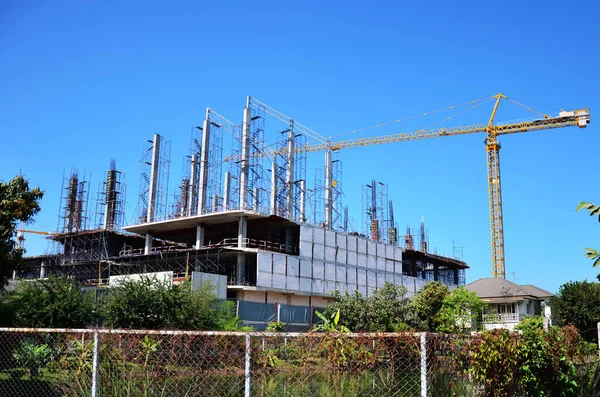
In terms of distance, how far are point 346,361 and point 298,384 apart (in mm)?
749

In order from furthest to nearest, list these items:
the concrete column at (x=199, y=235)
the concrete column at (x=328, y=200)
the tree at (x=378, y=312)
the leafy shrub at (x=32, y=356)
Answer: the concrete column at (x=328, y=200) → the concrete column at (x=199, y=235) → the tree at (x=378, y=312) → the leafy shrub at (x=32, y=356)

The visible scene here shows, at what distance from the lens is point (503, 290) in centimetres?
5716

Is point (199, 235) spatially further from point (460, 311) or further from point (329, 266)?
point (460, 311)

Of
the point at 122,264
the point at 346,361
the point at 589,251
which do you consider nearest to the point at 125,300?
the point at 346,361

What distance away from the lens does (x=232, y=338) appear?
8.31m

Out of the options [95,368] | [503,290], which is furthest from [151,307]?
[503,290]

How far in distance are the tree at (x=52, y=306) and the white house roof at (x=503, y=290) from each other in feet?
136

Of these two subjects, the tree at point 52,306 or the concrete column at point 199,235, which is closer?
the tree at point 52,306

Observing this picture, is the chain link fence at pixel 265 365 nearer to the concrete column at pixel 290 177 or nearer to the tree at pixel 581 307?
the tree at pixel 581 307

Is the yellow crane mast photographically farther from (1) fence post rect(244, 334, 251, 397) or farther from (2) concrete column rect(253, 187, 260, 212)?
(1) fence post rect(244, 334, 251, 397)

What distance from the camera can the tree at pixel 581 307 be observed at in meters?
45.0

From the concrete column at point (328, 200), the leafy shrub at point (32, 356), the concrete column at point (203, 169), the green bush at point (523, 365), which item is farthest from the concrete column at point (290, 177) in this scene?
the green bush at point (523, 365)

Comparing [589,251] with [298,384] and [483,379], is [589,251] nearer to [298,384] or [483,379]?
[483,379]

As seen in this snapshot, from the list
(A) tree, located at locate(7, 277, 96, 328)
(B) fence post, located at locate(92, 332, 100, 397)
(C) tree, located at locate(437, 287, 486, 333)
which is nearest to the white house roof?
(C) tree, located at locate(437, 287, 486, 333)
